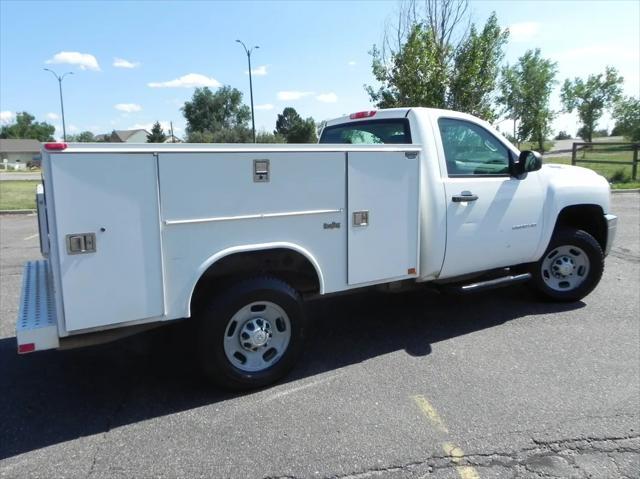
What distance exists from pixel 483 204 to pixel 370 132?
129 centimetres

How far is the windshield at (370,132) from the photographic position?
4.56 metres

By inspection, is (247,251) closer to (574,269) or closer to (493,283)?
(493,283)

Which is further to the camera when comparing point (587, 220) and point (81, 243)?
point (587, 220)

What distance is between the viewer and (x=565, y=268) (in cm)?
548

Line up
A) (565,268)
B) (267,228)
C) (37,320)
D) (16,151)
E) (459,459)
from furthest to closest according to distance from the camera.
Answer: (16,151) < (565,268) < (267,228) < (37,320) < (459,459)

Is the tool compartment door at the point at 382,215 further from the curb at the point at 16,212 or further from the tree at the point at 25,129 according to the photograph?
the tree at the point at 25,129

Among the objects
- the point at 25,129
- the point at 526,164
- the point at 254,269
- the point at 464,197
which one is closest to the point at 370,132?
the point at 464,197

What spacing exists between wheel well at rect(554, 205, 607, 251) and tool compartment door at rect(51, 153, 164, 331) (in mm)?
4392

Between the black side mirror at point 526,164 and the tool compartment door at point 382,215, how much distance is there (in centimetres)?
133

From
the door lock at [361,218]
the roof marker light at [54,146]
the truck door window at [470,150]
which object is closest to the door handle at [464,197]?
the truck door window at [470,150]

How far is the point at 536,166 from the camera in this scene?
487 cm

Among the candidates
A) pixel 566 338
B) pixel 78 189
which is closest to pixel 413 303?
pixel 566 338

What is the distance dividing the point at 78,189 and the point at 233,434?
1.76 m

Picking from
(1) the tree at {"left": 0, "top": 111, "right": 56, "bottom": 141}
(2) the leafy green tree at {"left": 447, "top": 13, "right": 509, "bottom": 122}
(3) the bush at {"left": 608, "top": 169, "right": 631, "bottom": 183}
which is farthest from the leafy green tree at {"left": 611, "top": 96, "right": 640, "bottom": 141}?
(1) the tree at {"left": 0, "top": 111, "right": 56, "bottom": 141}
